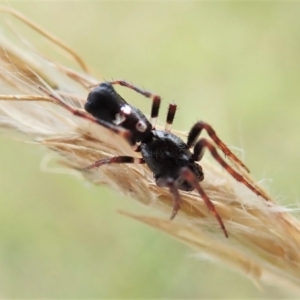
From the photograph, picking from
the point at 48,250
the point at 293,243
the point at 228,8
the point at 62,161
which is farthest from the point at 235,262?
the point at 228,8

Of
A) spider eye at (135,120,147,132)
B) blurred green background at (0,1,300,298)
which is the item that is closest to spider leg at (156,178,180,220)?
spider eye at (135,120,147,132)

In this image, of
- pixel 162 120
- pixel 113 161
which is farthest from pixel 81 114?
pixel 162 120

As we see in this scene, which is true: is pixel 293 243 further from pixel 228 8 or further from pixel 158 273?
pixel 228 8

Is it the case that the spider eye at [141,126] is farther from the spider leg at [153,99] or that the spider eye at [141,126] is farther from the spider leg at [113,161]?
the spider leg at [113,161]

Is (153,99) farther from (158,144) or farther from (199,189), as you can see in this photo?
(199,189)

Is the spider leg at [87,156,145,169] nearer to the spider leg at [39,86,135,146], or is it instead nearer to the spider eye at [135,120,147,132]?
the spider leg at [39,86,135,146]

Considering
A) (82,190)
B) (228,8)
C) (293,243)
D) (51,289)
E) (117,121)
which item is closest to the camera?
(293,243)
